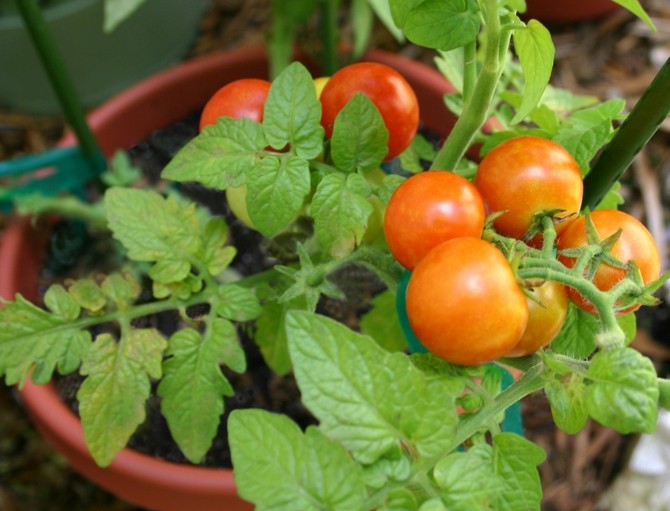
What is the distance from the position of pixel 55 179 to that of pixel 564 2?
3.39ft

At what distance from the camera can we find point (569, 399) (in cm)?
50

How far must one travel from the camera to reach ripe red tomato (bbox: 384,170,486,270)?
54 cm

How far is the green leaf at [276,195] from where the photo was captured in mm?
599

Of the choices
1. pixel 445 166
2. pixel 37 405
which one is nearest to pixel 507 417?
pixel 445 166

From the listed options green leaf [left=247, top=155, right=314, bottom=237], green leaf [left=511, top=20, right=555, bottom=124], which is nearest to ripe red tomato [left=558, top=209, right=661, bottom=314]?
green leaf [left=511, top=20, right=555, bottom=124]

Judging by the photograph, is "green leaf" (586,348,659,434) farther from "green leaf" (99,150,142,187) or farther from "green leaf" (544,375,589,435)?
"green leaf" (99,150,142,187)

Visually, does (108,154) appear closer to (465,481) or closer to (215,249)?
(215,249)

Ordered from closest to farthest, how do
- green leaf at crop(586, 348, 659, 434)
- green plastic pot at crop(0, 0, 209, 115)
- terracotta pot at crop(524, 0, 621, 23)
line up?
green leaf at crop(586, 348, 659, 434)
green plastic pot at crop(0, 0, 209, 115)
terracotta pot at crop(524, 0, 621, 23)

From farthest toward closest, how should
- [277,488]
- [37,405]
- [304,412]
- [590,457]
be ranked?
[590,457] → [304,412] → [37,405] → [277,488]

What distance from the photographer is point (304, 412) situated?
40.3 inches

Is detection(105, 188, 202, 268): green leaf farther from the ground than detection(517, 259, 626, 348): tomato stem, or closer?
closer

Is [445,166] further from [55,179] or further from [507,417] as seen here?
[55,179]

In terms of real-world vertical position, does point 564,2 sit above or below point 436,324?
below

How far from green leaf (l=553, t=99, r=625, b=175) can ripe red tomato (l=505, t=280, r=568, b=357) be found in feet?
0.50
